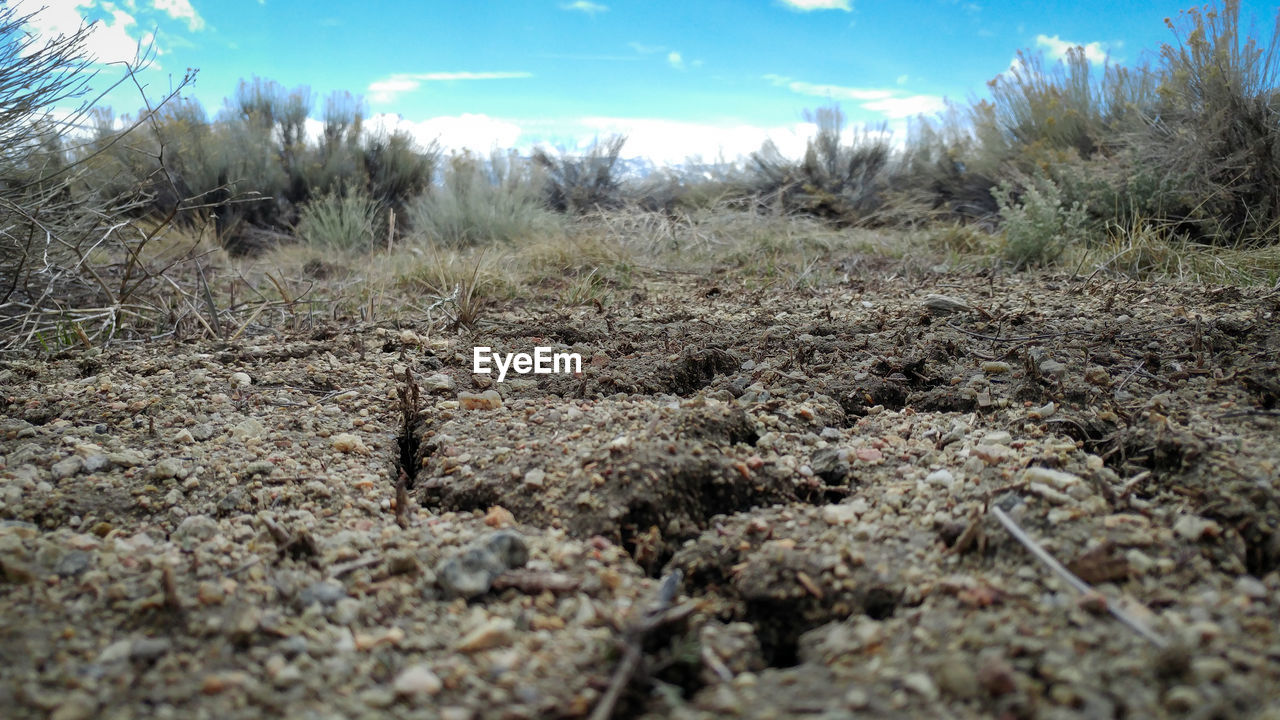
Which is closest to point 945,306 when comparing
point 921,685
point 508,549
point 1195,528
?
point 1195,528

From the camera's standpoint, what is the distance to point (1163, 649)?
4.39 feet

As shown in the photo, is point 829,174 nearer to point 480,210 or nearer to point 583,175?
point 583,175

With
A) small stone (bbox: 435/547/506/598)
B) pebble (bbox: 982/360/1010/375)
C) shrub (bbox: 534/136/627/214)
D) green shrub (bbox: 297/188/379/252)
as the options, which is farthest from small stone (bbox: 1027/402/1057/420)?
shrub (bbox: 534/136/627/214)

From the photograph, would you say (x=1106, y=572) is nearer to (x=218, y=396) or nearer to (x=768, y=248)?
(x=218, y=396)

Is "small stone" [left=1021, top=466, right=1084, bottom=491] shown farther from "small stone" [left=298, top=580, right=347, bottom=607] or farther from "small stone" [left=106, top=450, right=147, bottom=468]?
"small stone" [left=106, top=450, right=147, bottom=468]

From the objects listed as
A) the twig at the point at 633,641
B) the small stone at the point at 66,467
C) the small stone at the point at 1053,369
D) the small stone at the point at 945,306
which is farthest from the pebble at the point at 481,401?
the small stone at the point at 945,306


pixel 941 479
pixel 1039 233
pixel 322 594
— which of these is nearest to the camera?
pixel 322 594

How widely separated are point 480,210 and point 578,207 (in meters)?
2.28

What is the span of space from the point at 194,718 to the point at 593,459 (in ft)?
3.56

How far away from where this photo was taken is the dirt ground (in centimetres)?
138

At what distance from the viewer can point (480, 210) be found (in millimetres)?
9000

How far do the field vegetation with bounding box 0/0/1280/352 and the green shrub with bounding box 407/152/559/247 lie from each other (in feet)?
0.16

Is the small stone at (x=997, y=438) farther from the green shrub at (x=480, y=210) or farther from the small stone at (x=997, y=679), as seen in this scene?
the green shrub at (x=480, y=210)

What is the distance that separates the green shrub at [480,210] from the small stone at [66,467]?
5222 millimetres
